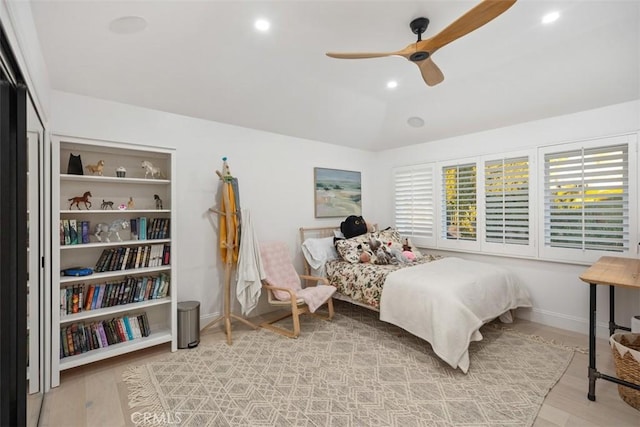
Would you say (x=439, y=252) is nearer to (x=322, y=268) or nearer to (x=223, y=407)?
(x=322, y=268)

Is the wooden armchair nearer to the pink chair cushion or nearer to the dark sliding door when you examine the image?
the pink chair cushion

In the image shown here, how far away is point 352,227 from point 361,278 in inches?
43.8

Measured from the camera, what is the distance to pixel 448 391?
2.26 meters

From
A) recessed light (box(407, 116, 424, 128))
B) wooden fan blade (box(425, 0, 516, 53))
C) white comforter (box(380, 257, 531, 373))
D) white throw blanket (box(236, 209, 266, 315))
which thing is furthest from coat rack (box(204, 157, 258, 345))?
recessed light (box(407, 116, 424, 128))

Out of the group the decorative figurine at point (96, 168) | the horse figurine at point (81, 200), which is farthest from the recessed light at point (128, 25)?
the horse figurine at point (81, 200)

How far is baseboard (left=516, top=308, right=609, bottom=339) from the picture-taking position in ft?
10.3

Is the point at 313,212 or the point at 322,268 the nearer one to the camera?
the point at 322,268

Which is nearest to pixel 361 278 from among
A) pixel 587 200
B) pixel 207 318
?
pixel 207 318

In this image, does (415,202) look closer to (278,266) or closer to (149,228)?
(278,266)

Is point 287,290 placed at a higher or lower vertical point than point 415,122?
lower

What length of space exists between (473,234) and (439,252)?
574mm

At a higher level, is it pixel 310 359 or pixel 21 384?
pixel 21 384

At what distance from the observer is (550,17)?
2.32 meters

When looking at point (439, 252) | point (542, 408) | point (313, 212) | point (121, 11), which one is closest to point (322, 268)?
point (313, 212)
